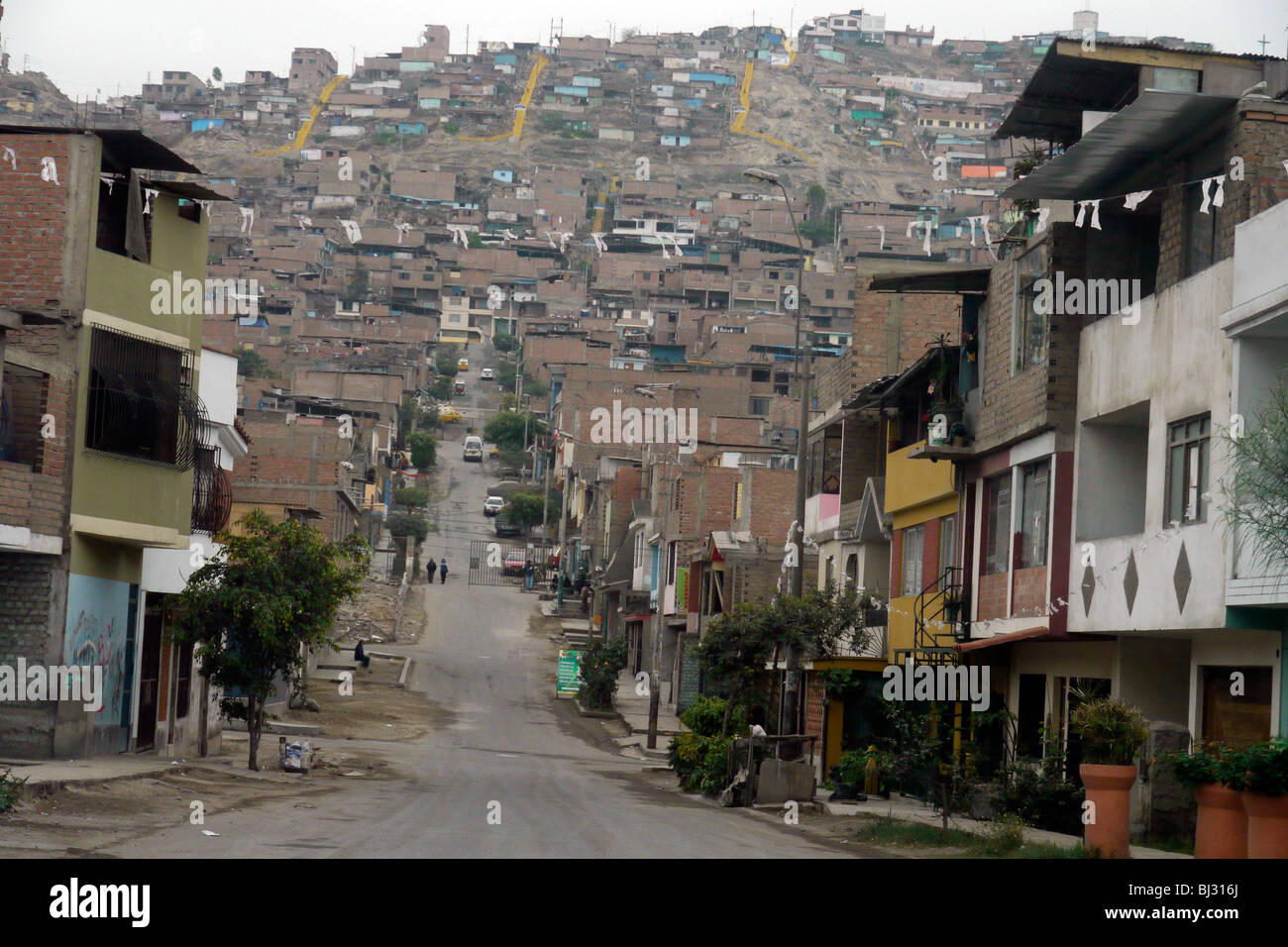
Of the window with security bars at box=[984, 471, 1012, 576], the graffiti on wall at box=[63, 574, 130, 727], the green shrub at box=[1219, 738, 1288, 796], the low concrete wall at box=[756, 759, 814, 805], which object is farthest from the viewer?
the low concrete wall at box=[756, 759, 814, 805]

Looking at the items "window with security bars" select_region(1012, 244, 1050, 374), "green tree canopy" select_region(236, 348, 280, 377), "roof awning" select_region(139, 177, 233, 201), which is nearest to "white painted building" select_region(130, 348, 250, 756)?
"roof awning" select_region(139, 177, 233, 201)

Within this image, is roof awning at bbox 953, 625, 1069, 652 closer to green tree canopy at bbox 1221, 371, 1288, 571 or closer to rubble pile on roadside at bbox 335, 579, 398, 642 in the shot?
green tree canopy at bbox 1221, 371, 1288, 571

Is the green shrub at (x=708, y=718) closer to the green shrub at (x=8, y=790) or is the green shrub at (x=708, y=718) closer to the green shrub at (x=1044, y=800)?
the green shrub at (x=1044, y=800)

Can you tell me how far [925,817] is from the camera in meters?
26.0

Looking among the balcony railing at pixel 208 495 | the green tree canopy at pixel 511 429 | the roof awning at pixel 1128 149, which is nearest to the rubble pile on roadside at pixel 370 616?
the balcony railing at pixel 208 495

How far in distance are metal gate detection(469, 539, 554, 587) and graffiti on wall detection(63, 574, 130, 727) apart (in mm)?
57749

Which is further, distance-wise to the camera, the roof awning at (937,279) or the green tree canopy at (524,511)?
the green tree canopy at (524,511)

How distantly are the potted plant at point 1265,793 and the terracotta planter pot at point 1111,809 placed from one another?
241cm

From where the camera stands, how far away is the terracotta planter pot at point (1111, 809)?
1836 centimetres

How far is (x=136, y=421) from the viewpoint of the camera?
26.7 meters

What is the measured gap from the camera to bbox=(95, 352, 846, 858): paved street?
56.9 feet

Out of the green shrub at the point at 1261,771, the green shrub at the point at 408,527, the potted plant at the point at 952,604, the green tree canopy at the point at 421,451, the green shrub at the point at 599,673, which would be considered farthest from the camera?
the green tree canopy at the point at 421,451

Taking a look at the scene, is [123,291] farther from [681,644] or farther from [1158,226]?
[681,644]

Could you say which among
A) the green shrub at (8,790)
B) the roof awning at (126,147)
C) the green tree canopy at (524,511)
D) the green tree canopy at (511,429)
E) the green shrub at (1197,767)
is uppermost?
the green tree canopy at (511,429)
